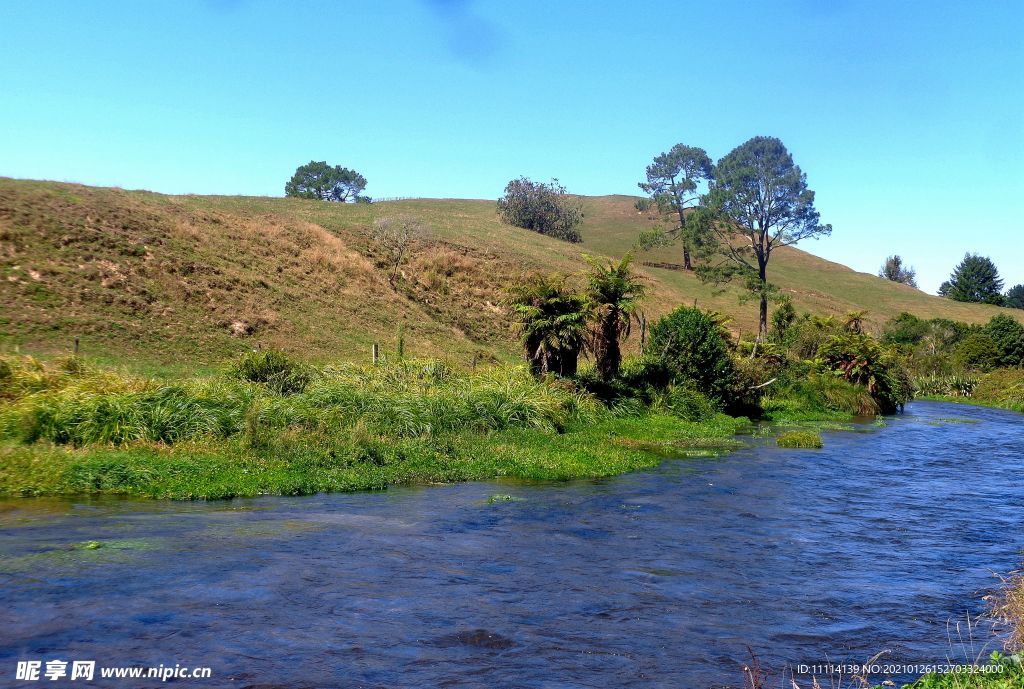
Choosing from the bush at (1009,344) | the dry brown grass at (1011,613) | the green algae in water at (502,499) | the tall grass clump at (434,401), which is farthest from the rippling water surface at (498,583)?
the bush at (1009,344)

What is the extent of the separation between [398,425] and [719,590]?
Answer: 10.8 m

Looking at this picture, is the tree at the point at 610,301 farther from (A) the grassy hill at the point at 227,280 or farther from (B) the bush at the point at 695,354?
(A) the grassy hill at the point at 227,280

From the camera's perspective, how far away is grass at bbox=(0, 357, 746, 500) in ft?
49.8

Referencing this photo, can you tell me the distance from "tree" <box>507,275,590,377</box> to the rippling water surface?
9.07m

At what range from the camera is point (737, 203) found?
68.4 m

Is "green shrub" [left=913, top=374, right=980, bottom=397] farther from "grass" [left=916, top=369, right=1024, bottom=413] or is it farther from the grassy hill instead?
the grassy hill

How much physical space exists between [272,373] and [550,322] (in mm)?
8503

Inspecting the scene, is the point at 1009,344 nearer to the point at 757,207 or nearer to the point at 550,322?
the point at 757,207

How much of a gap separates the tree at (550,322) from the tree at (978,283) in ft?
308

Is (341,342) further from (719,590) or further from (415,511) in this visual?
(719,590)

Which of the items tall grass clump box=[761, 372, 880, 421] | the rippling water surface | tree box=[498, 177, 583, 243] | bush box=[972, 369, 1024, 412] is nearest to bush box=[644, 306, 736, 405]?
tall grass clump box=[761, 372, 880, 421]

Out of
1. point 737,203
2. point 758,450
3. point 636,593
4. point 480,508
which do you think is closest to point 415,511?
point 480,508

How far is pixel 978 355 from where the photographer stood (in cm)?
5797

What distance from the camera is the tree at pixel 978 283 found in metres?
103
